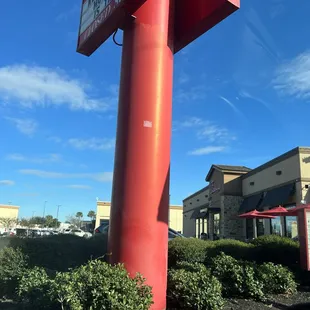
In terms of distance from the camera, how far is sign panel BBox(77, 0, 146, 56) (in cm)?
596

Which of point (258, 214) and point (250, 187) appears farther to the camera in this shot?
point (250, 187)

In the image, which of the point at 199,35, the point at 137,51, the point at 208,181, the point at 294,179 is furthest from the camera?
the point at 208,181

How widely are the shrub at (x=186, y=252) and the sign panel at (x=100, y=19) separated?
17.2ft

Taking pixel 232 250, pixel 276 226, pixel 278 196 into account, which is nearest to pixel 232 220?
pixel 276 226

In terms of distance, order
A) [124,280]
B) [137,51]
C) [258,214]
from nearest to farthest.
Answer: [124,280], [137,51], [258,214]

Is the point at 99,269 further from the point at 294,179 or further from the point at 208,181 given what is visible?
the point at 208,181

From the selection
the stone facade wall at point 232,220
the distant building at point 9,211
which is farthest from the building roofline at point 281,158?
the distant building at point 9,211

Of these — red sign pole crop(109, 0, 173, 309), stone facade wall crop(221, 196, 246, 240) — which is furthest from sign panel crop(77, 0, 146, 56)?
stone facade wall crop(221, 196, 246, 240)

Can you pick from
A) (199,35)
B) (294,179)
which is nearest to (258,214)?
(294,179)

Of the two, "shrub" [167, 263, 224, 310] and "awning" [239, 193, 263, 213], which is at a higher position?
"awning" [239, 193, 263, 213]

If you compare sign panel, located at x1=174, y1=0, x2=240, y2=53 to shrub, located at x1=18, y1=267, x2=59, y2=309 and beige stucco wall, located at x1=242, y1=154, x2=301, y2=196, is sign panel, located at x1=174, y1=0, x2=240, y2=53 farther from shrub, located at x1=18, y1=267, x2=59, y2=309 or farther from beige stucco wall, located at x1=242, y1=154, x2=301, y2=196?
beige stucco wall, located at x1=242, y1=154, x2=301, y2=196

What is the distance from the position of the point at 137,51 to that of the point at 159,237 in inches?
116

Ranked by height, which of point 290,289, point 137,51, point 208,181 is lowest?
point 290,289

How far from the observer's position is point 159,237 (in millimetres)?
5473
